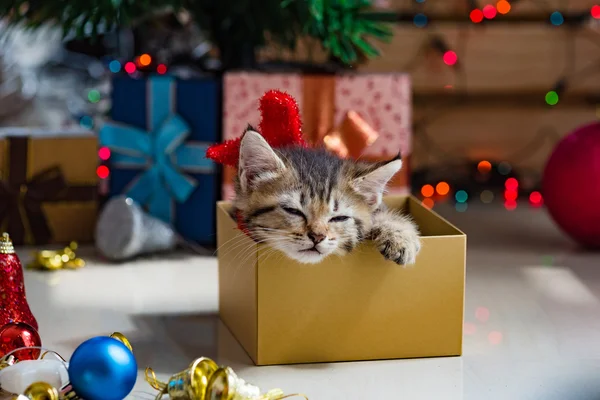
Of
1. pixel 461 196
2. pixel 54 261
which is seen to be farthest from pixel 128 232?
pixel 461 196

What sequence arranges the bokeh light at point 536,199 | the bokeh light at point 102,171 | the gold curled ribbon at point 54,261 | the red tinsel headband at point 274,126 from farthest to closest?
the bokeh light at point 536,199, the bokeh light at point 102,171, the gold curled ribbon at point 54,261, the red tinsel headband at point 274,126

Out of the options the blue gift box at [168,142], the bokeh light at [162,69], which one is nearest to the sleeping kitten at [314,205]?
the blue gift box at [168,142]

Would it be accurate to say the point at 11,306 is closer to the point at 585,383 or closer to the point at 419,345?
the point at 419,345

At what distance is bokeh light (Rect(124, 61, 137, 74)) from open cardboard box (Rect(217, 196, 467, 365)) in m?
1.08

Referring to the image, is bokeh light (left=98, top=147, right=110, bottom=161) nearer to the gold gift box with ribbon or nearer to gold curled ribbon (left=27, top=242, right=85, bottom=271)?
the gold gift box with ribbon

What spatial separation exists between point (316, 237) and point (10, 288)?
0.50 m

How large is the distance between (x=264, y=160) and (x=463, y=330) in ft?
1.67

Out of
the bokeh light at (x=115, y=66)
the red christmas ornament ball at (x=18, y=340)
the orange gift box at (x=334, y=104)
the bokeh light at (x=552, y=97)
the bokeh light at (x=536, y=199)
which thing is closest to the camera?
the red christmas ornament ball at (x=18, y=340)

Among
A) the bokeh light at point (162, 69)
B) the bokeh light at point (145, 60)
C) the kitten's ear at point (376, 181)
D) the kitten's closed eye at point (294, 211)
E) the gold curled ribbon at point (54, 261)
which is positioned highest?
the bokeh light at point (145, 60)

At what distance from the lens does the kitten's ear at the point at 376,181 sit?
1355 millimetres

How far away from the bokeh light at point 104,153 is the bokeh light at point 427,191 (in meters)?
1.02

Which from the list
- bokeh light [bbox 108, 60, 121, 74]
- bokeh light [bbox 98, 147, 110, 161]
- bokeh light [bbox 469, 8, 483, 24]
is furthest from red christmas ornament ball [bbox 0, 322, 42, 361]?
bokeh light [bbox 469, 8, 483, 24]

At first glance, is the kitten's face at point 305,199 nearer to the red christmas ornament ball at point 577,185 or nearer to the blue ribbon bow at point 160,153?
the blue ribbon bow at point 160,153

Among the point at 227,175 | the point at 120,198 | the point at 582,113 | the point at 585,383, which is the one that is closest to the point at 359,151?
the point at 227,175
